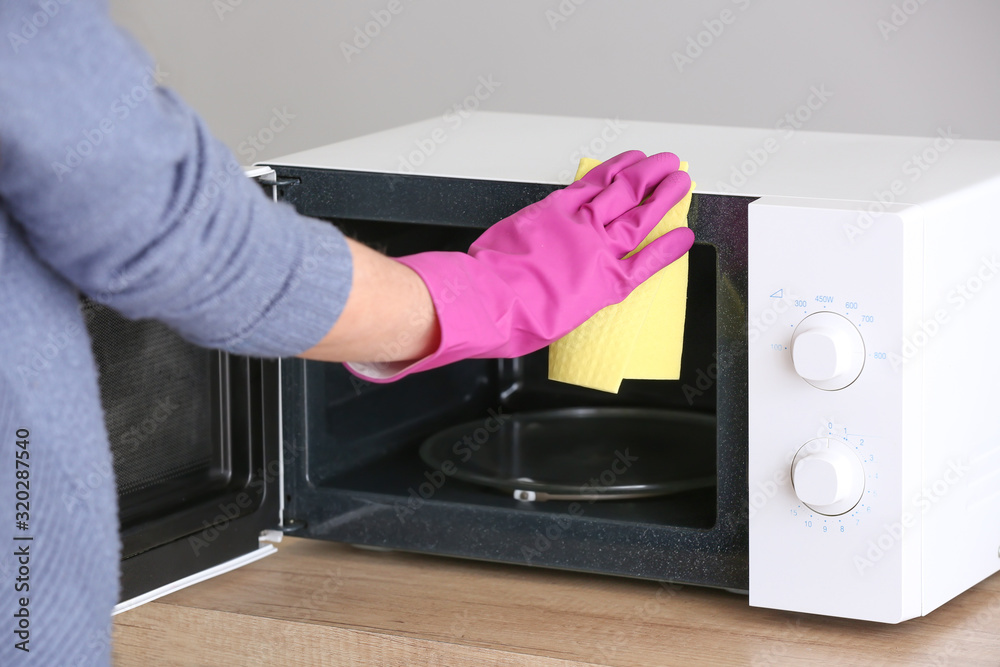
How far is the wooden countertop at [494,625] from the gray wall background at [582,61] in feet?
3.05

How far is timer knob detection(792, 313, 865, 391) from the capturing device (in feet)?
2.22

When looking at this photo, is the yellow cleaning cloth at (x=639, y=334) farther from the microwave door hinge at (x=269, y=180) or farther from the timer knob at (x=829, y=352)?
the microwave door hinge at (x=269, y=180)

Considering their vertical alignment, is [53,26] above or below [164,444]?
above

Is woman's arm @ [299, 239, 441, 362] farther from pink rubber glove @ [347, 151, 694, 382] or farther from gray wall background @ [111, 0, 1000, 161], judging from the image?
gray wall background @ [111, 0, 1000, 161]

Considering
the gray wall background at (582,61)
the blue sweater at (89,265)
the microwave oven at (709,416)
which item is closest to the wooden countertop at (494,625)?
the microwave oven at (709,416)

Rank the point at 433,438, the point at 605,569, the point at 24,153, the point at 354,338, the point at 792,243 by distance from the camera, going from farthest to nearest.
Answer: the point at 433,438
the point at 605,569
the point at 792,243
the point at 354,338
the point at 24,153

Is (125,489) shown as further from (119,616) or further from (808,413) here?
(808,413)

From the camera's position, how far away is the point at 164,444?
82 cm

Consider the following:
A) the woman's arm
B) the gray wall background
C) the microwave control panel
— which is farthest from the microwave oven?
the gray wall background

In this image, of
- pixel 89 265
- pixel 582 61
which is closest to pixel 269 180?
pixel 89 265

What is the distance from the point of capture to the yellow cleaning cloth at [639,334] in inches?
29.3

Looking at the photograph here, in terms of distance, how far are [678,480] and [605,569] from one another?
0.34 feet

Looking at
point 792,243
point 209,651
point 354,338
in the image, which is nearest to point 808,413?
point 792,243

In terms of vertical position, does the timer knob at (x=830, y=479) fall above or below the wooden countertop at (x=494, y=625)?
above
